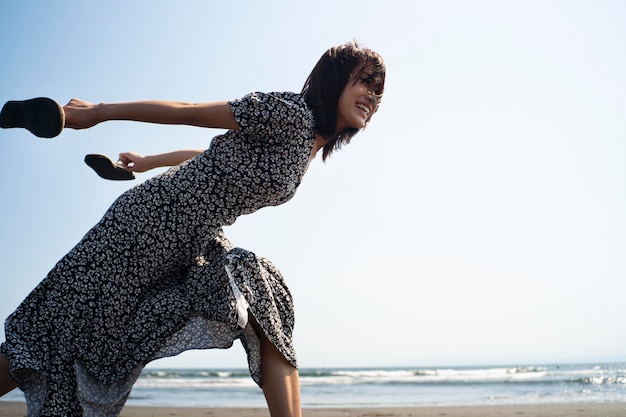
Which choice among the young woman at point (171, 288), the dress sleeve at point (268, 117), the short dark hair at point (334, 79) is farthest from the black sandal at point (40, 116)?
the short dark hair at point (334, 79)

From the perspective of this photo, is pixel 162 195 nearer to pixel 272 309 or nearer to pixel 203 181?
pixel 203 181

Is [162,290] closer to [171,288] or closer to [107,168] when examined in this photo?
[171,288]

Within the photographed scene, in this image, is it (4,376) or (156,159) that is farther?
(156,159)

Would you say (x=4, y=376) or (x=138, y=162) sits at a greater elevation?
(x=138, y=162)

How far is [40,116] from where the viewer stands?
6.27ft

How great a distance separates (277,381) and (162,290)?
0.53m

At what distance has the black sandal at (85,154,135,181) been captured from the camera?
2.51 metres

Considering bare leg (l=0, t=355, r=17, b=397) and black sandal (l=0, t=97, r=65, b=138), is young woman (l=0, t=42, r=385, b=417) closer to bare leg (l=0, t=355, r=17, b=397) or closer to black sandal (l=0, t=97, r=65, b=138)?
bare leg (l=0, t=355, r=17, b=397)

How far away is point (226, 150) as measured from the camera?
216cm

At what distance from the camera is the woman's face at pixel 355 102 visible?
2279mm

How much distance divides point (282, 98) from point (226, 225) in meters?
0.50

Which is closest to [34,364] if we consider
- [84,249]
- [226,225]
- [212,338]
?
[84,249]

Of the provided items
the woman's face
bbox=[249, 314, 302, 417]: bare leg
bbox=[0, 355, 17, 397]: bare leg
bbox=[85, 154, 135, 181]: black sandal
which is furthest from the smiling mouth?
bbox=[0, 355, 17, 397]: bare leg

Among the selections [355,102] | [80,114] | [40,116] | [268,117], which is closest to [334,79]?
[355,102]
